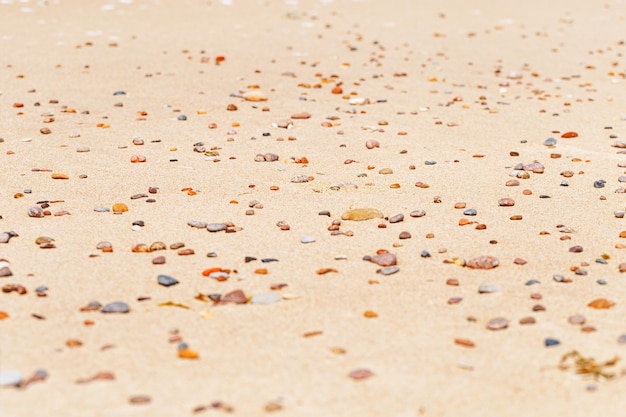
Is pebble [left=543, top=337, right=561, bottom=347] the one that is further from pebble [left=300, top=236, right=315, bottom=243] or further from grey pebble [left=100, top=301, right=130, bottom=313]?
grey pebble [left=100, top=301, right=130, bottom=313]

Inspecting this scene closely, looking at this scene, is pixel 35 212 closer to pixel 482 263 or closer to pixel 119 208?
pixel 119 208

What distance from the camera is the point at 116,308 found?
493 cm

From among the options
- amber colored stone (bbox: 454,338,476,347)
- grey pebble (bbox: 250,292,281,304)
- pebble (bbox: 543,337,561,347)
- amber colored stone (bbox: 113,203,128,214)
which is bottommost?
amber colored stone (bbox: 113,203,128,214)

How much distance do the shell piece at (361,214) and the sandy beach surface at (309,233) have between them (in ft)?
0.05

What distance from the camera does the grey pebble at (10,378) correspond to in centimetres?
412

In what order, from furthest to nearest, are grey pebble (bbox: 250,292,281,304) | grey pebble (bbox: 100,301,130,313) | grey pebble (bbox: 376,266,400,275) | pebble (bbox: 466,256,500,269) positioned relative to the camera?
pebble (bbox: 466,256,500,269) < grey pebble (bbox: 376,266,400,275) < grey pebble (bbox: 250,292,281,304) < grey pebble (bbox: 100,301,130,313)

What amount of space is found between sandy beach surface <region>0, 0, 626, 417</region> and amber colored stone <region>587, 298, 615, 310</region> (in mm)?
61

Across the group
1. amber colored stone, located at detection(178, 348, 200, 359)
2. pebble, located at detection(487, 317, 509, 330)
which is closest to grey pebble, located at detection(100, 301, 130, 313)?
amber colored stone, located at detection(178, 348, 200, 359)

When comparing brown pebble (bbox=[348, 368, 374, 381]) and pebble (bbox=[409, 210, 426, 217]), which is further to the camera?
pebble (bbox=[409, 210, 426, 217])

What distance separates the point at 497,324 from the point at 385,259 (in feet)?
3.55

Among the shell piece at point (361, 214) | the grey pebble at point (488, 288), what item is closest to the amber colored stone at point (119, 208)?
the shell piece at point (361, 214)

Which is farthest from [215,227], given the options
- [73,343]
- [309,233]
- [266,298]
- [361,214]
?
[73,343]

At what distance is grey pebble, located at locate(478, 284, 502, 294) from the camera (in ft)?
17.1

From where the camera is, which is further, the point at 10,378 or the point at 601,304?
the point at 601,304
